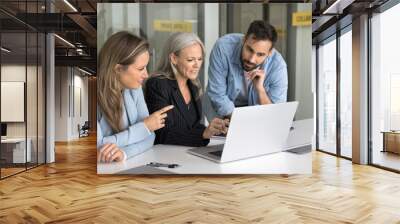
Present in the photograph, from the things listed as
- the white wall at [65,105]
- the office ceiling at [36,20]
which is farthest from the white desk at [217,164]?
the white wall at [65,105]

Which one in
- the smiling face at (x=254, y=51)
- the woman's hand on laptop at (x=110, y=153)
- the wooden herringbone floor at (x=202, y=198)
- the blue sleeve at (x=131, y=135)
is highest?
the smiling face at (x=254, y=51)

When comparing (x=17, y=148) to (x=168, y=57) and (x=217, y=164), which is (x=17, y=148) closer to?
(x=168, y=57)

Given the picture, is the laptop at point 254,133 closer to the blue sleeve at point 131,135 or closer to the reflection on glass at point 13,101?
the blue sleeve at point 131,135

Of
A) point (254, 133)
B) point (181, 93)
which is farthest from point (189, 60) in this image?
point (254, 133)

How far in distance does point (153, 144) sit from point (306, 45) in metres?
2.98

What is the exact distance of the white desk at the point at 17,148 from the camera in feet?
22.1

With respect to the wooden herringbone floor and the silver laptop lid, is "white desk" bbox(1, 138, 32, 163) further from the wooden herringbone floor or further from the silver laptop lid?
the silver laptop lid

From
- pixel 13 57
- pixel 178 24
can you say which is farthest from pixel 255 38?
pixel 13 57

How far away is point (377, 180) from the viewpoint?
21.2ft

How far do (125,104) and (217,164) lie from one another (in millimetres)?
1777

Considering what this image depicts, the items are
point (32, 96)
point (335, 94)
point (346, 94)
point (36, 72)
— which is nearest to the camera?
point (32, 96)

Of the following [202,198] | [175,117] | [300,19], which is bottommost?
[202,198]

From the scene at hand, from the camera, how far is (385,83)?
25.4 feet

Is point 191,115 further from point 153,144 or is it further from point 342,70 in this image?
point 342,70
